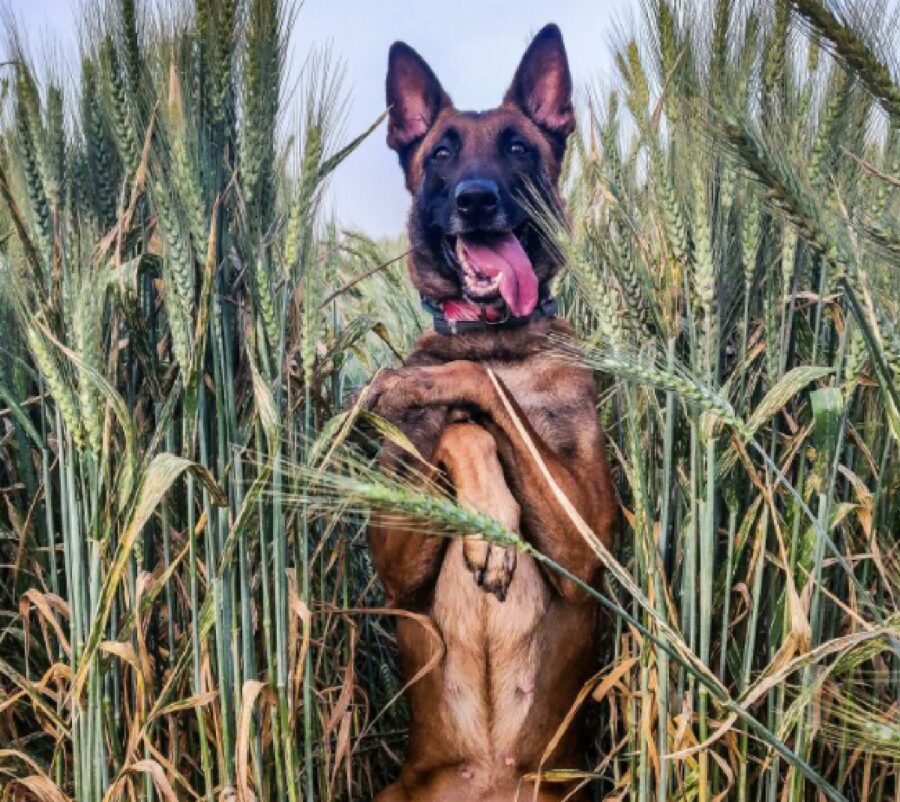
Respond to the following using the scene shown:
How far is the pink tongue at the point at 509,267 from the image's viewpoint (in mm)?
2604

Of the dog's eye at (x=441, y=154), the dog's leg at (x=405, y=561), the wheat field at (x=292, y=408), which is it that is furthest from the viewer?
the dog's eye at (x=441, y=154)

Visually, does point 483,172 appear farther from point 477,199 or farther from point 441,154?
point 441,154

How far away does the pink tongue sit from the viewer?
2.60 meters

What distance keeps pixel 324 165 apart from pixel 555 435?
90 centimetres

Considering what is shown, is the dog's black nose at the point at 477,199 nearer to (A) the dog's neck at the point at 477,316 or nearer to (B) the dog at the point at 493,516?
(B) the dog at the point at 493,516

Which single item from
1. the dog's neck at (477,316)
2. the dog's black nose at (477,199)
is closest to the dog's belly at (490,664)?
the dog's neck at (477,316)

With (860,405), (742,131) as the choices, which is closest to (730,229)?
(860,405)

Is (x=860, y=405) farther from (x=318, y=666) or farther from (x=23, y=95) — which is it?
(x=23, y=95)

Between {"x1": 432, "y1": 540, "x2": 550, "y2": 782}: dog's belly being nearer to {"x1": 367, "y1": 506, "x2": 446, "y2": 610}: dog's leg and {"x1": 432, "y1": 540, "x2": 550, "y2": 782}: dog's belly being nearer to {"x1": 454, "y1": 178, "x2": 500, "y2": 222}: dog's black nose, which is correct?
{"x1": 367, "y1": 506, "x2": 446, "y2": 610}: dog's leg

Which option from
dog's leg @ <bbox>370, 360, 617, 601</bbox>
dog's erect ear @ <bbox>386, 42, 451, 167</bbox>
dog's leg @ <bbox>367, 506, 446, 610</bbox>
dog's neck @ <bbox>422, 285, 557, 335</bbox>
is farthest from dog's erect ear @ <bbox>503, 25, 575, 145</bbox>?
dog's leg @ <bbox>367, 506, 446, 610</bbox>

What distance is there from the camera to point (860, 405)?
2.49 meters

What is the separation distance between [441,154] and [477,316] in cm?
50

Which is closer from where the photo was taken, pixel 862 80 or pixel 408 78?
pixel 862 80

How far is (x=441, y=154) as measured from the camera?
2852 millimetres
